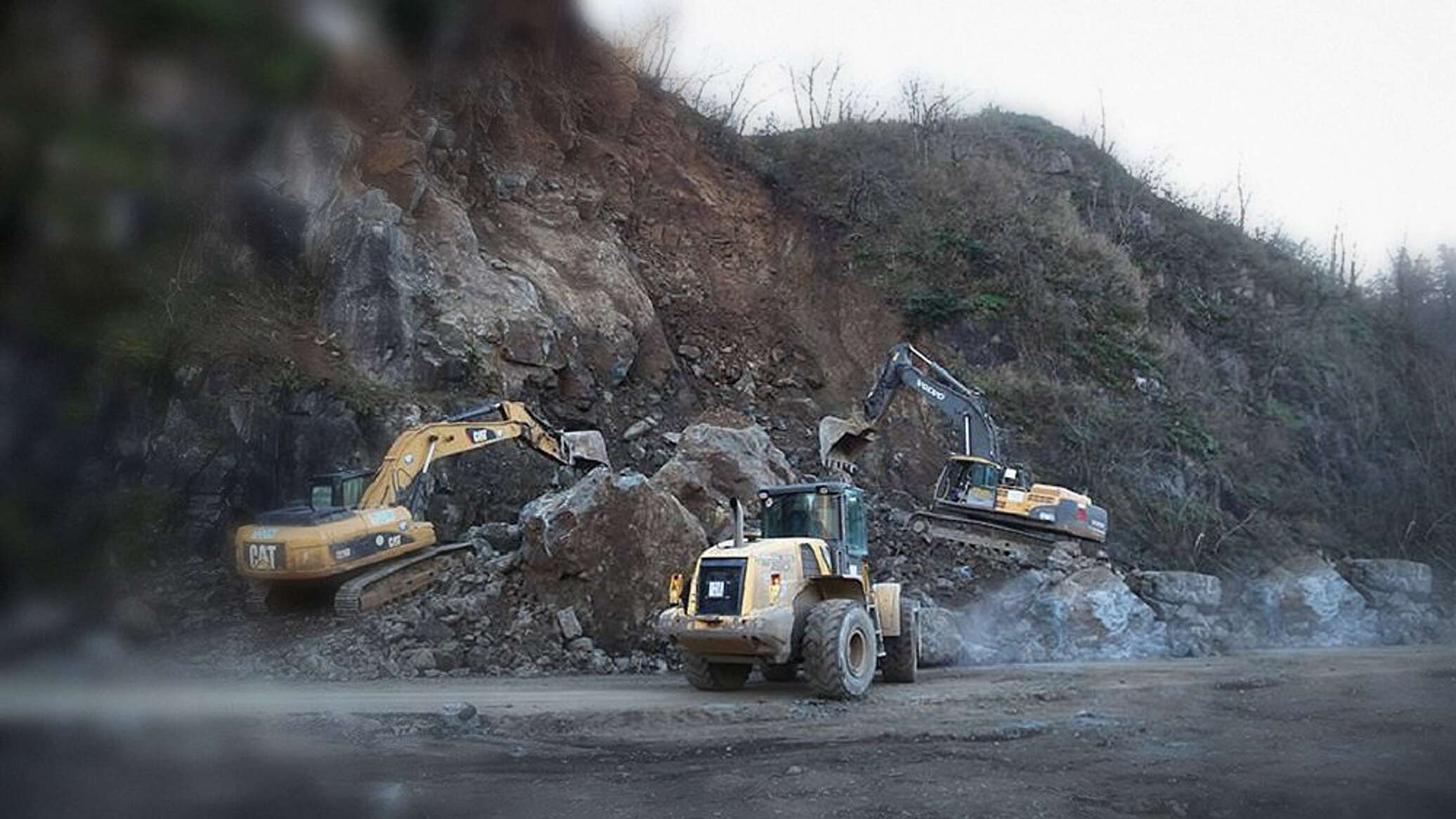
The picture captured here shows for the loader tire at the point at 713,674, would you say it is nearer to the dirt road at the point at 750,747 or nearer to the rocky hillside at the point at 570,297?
the dirt road at the point at 750,747

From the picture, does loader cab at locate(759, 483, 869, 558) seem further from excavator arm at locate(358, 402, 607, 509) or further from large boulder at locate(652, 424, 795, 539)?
excavator arm at locate(358, 402, 607, 509)

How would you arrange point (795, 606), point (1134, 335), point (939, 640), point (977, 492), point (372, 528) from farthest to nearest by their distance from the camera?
point (1134, 335), point (977, 492), point (939, 640), point (372, 528), point (795, 606)

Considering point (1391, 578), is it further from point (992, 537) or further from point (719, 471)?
point (719, 471)

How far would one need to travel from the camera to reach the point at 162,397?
7.27ft

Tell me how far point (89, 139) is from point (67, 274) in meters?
0.17

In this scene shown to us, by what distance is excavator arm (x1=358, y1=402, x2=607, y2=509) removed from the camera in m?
13.7

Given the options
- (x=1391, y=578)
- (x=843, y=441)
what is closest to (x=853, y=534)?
(x=843, y=441)

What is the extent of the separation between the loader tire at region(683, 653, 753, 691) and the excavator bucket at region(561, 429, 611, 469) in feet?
22.5

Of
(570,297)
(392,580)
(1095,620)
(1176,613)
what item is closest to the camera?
(392,580)

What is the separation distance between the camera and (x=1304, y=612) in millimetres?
19109

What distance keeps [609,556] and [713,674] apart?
2.89 meters

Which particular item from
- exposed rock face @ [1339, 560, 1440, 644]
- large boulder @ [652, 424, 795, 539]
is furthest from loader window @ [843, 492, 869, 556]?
exposed rock face @ [1339, 560, 1440, 644]

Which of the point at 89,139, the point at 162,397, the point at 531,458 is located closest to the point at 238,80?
the point at 89,139

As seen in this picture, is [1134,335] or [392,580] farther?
[1134,335]
